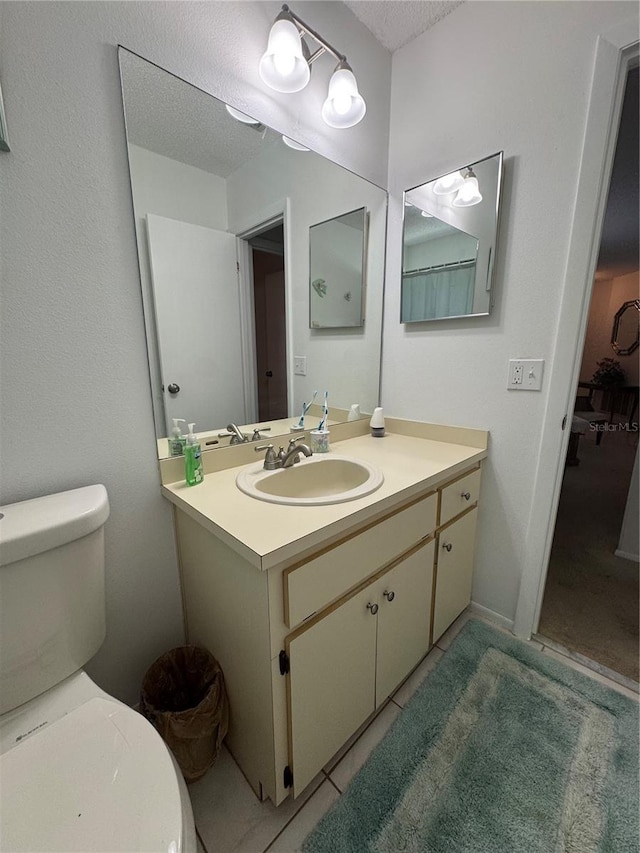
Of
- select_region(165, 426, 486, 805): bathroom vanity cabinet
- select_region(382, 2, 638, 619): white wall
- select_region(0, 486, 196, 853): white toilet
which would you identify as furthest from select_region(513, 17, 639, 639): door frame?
select_region(0, 486, 196, 853): white toilet

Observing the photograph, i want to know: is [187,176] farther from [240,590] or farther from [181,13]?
[240,590]

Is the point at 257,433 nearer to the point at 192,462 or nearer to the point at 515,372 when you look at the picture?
the point at 192,462

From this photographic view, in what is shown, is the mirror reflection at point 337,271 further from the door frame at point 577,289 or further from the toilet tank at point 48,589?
the toilet tank at point 48,589

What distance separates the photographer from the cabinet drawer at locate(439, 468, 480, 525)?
1229 mm

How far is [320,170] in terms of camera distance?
1.33 meters

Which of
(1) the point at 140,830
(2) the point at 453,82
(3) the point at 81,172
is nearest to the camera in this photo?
(1) the point at 140,830

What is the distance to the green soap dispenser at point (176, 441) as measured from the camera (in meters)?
1.06

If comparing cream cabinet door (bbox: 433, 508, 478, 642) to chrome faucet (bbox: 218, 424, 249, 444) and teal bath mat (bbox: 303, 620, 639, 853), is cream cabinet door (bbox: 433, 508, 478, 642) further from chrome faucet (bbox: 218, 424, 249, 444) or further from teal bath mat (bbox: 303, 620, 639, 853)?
chrome faucet (bbox: 218, 424, 249, 444)

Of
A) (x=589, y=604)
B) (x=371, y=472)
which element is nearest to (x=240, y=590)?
(x=371, y=472)

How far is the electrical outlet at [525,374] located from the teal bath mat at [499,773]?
108 cm

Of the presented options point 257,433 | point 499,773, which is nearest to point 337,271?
point 257,433

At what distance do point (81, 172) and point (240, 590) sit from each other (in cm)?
107

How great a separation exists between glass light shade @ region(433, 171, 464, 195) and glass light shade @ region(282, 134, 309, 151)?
0.55m

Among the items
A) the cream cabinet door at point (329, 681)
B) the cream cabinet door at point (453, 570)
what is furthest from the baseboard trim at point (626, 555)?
the cream cabinet door at point (329, 681)
